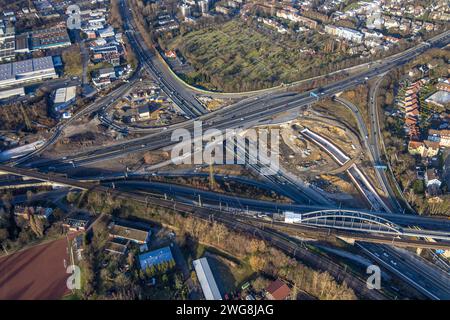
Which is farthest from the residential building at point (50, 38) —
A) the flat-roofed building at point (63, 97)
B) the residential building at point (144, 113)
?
the residential building at point (144, 113)

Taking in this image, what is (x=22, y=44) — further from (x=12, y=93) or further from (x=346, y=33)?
(x=346, y=33)

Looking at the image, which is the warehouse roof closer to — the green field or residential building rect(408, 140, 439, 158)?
the green field

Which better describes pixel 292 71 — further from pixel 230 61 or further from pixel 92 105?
pixel 92 105

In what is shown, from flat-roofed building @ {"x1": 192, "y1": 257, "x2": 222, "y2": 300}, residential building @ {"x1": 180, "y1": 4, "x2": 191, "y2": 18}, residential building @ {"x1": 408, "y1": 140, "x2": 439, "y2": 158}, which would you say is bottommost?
flat-roofed building @ {"x1": 192, "y1": 257, "x2": 222, "y2": 300}

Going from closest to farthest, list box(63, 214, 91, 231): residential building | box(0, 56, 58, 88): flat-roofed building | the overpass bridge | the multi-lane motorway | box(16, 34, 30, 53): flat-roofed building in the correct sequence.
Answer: the overpass bridge → box(63, 214, 91, 231): residential building → the multi-lane motorway → box(0, 56, 58, 88): flat-roofed building → box(16, 34, 30, 53): flat-roofed building

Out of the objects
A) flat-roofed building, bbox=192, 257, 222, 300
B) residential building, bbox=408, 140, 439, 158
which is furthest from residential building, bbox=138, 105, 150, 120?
residential building, bbox=408, 140, 439, 158

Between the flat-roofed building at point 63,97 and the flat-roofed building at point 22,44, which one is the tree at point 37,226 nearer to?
the flat-roofed building at point 63,97
